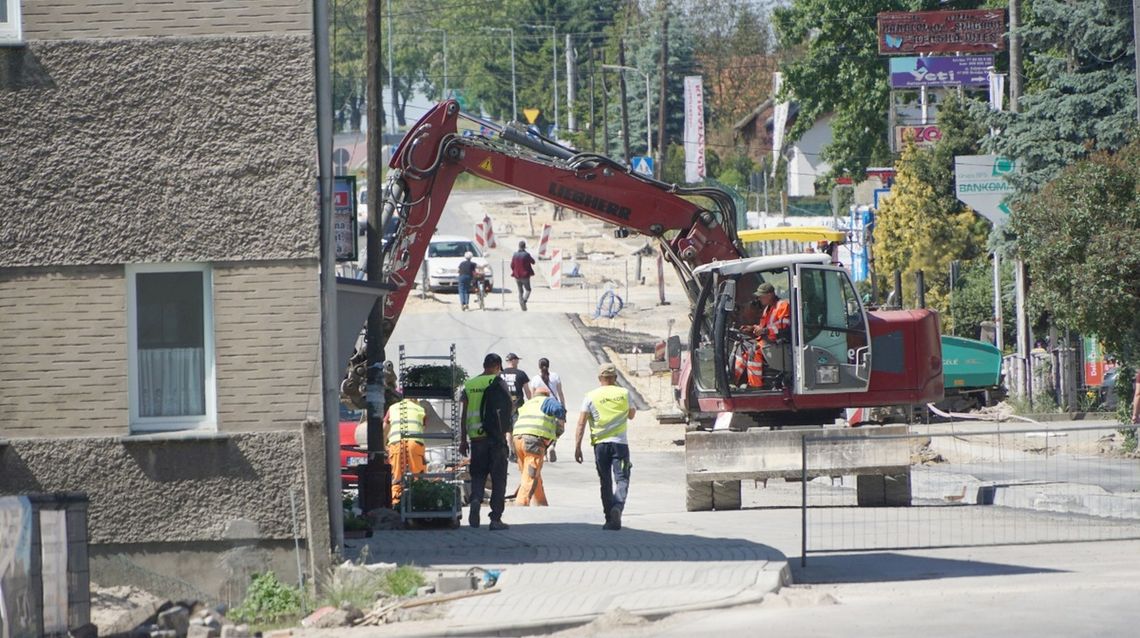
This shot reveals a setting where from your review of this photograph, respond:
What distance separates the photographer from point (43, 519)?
35.0ft

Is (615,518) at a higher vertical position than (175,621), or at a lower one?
higher

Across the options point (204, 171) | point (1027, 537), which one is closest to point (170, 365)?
point (204, 171)

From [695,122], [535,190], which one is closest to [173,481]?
[535,190]

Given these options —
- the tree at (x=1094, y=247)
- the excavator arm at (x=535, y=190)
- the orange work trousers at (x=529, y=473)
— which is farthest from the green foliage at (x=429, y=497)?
the tree at (x=1094, y=247)

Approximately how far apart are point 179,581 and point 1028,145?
23.8 m

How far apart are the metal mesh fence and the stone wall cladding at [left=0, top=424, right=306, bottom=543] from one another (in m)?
4.80

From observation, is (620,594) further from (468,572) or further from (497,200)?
(497,200)

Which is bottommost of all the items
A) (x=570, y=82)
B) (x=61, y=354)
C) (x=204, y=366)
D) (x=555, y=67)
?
(x=204, y=366)

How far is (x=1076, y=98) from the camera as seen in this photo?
105ft

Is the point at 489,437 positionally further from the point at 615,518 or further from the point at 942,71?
the point at 942,71

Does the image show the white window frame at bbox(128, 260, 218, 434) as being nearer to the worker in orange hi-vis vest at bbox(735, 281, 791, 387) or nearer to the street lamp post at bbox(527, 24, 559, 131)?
the worker in orange hi-vis vest at bbox(735, 281, 791, 387)

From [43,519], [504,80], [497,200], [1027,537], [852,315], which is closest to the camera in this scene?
[43,519]

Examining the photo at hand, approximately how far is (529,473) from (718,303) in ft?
10.5

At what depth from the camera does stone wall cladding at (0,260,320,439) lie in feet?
39.5
